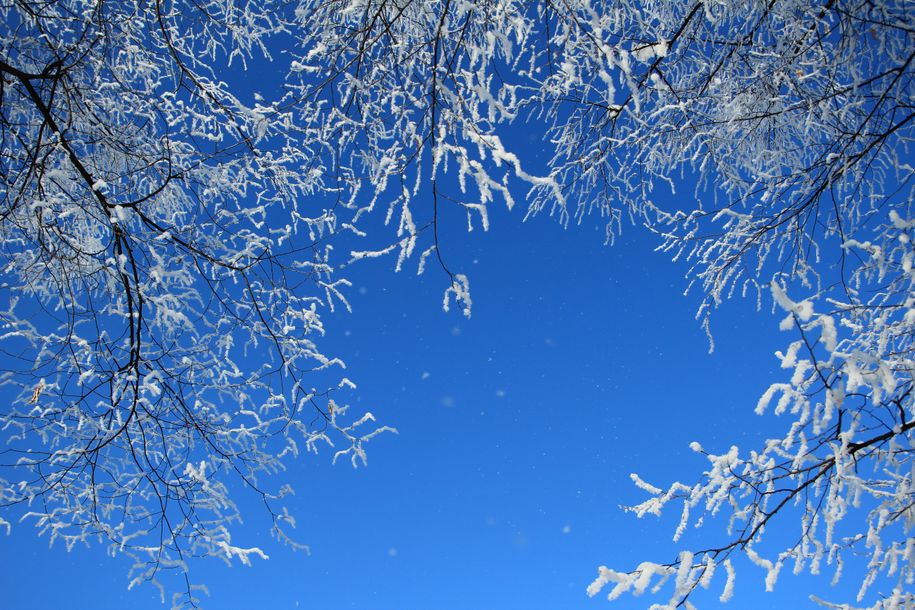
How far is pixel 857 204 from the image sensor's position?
321 centimetres

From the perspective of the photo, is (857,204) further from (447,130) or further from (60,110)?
(60,110)

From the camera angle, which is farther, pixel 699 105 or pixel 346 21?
pixel 699 105

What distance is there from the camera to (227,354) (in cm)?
379

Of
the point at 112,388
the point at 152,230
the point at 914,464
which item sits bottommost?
the point at 914,464

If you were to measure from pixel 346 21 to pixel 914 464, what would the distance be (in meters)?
3.32

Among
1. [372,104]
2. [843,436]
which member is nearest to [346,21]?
[372,104]

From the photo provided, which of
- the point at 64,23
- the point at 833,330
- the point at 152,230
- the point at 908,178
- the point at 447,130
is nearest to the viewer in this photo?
the point at 833,330

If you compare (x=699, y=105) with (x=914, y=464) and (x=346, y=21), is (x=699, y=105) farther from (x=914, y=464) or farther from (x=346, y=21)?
(x=914, y=464)

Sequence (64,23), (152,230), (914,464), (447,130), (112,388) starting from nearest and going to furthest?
(914,464) → (447,130) → (112,388) → (152,230) → (64,23)

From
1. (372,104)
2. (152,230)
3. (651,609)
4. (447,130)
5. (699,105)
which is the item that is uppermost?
(699,105)

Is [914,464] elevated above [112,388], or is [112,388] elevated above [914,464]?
[112,388]

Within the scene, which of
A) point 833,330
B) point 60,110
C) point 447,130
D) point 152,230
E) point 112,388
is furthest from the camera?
point 60,110

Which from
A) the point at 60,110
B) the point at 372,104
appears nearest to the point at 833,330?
the point at 372,104

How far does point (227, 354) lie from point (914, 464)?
337cm
